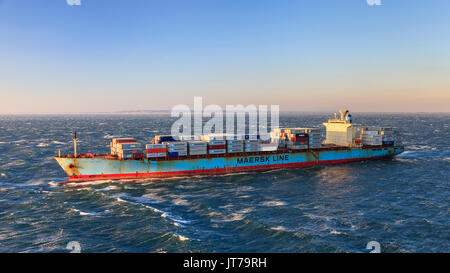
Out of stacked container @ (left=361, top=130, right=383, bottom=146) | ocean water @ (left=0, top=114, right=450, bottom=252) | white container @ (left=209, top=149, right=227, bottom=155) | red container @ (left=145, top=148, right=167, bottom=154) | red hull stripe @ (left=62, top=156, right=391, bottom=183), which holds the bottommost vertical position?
ocean water @ (left=0, top=114, right=450, bottom=252)

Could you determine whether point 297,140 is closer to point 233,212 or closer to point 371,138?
point 371,138

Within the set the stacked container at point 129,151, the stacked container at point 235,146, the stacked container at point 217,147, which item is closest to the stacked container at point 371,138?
the stacked container at point 235,146

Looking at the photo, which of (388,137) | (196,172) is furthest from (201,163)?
(388,137)

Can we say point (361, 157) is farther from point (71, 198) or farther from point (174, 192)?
point (71, 198)

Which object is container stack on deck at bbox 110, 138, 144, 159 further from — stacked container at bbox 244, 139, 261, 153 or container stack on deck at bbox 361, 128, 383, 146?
container stack on deck at bbox 361, 128, 383, 146

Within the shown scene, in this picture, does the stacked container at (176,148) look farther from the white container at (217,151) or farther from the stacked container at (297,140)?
the stacked container at (297,140)

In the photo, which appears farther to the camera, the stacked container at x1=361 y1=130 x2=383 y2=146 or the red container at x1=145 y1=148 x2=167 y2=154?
the stacked container at x1=361 y1=130 x2=383 y2=146

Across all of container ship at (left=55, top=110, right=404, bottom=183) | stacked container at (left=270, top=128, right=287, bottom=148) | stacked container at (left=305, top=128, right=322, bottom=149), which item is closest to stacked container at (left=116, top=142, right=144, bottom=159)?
container ship at (left=55, top=110, right=404, bottom=183)
